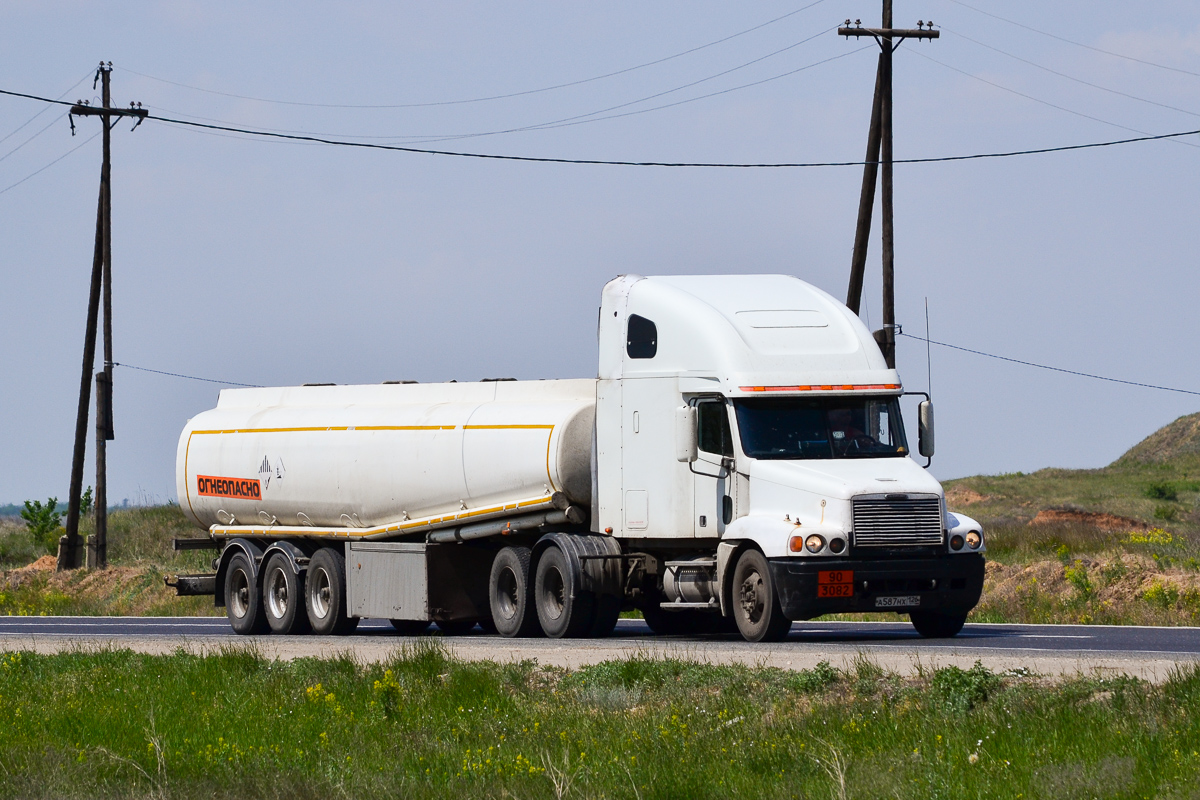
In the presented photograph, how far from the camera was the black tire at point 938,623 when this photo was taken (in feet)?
60.3

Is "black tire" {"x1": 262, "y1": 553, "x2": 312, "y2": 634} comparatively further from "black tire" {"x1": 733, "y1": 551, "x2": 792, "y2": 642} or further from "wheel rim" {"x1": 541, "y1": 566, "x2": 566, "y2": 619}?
"black tire" {"x1": 733, "y1": 551, "x2": 792, "y2": 642}

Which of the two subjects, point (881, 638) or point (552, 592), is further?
point (552, 592)

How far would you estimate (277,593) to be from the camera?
24.9m

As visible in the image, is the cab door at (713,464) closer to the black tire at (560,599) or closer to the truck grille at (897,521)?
the truck grille at (897,521)

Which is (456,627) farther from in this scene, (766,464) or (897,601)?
(897,601)

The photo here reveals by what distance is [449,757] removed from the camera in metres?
10.6

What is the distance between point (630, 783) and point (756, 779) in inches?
28.0

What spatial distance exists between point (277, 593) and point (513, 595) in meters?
5.30

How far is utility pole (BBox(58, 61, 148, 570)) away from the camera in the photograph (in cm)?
4159

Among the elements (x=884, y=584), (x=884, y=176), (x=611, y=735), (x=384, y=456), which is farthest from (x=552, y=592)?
(x=884, y=176)

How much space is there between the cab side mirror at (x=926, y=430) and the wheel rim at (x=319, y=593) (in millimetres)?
9284

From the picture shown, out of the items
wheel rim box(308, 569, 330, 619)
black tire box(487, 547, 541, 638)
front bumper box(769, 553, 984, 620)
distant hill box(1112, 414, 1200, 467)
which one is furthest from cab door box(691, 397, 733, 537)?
distant hill box(1112, 414, 1200, 467)

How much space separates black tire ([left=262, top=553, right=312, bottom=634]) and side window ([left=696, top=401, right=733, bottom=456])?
8.23 meters

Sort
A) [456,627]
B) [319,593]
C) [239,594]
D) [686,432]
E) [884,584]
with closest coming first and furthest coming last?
[884,584]
[686,432]
[456,627]
[319,593]
[239,594]
